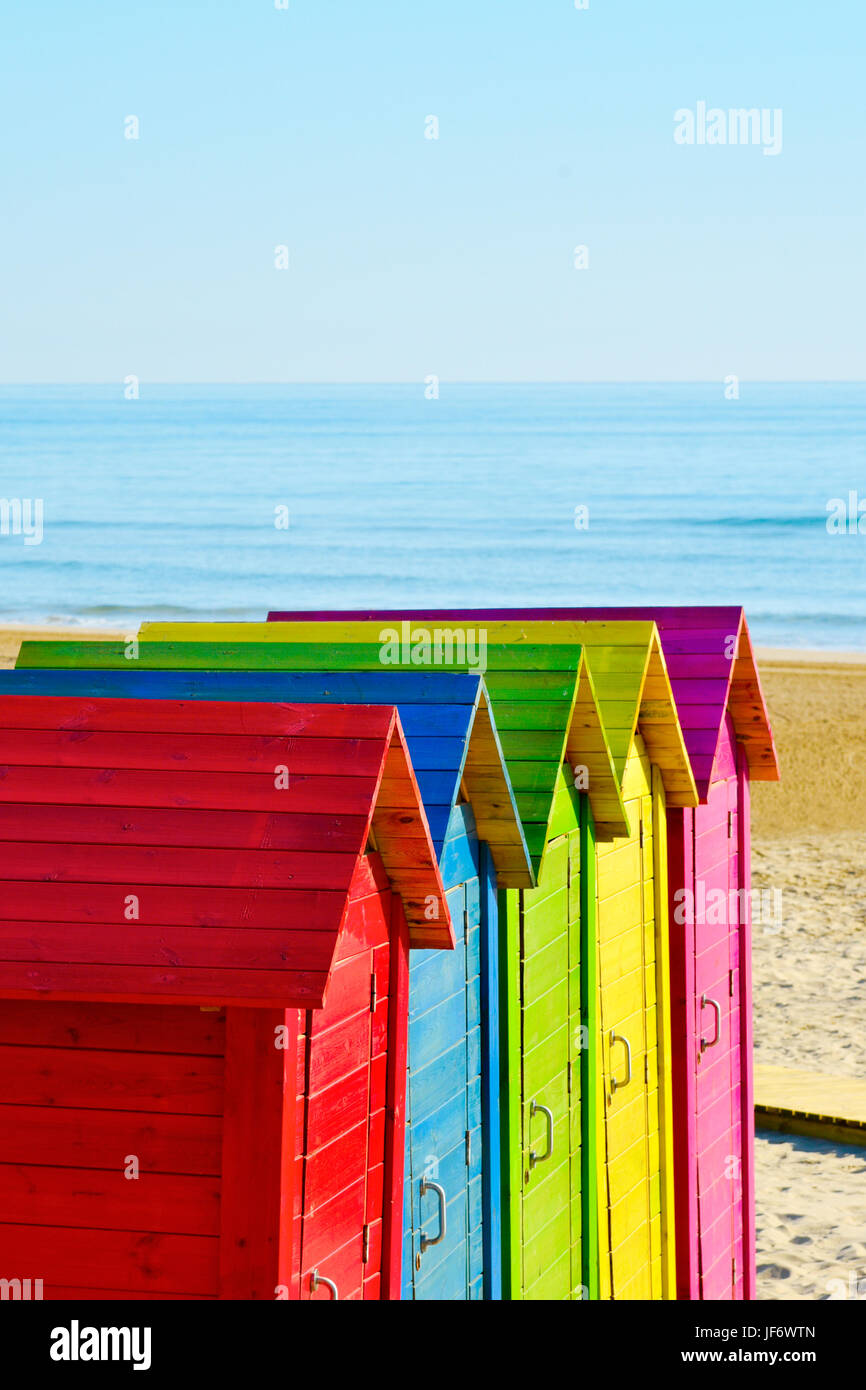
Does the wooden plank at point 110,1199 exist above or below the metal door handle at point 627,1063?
above

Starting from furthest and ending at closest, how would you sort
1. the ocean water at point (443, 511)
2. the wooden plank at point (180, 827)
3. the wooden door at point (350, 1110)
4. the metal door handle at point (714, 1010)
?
1. the ocean water at point (443, 511)
2. the metal door handle at point (714, 1010)
3. the wooden door at point (350, 1110)
4. the wooden plank at point (180, 827)

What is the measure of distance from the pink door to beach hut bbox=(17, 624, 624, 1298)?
54.9 inches

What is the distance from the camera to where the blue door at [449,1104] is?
4.58 meters

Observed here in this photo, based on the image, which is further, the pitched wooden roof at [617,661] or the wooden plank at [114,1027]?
the pitched wooden roof at [617,661]

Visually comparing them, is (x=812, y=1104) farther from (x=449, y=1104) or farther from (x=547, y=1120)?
(x=449, y=1104)

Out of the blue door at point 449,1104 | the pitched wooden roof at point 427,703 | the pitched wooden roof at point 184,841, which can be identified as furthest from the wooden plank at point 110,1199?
the pitched wooden roof at point 427,703

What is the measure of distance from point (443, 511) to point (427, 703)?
54262 millimetres

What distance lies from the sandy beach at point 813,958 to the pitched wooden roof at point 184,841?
559 centimetres

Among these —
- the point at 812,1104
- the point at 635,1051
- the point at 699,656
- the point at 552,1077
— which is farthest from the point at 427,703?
the point at 812,1104

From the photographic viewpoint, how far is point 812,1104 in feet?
33.9

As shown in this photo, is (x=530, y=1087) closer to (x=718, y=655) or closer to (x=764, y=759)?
(x=718, y=655)

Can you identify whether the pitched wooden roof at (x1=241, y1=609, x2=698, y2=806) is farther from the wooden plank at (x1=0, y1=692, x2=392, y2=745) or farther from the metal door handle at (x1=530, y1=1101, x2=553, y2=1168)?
the wooden plank at (x1=0, y1=692, x2=392, y2=745)

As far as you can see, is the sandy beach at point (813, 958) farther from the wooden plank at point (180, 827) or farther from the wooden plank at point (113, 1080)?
the wooden plank at point (180, 827)

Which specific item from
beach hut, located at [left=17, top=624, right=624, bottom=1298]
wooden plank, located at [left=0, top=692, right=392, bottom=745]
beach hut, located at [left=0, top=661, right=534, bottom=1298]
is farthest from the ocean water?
wooden plank, located at [left=0, top=692, right=392, bottom=745]
